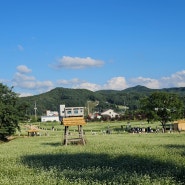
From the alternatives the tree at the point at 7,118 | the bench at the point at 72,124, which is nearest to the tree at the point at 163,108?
the tree at the point at 7,118

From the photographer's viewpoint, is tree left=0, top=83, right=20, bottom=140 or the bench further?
tree left=0, top=83, right=20, bottom=140

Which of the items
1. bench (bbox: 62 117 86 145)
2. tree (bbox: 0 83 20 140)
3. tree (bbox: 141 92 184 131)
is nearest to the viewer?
bench (bbox: 62 117 86 145)

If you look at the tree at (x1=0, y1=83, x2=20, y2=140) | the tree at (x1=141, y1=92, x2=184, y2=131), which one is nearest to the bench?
the tree at (x1=0, y1=83, x2=20, y2=140)

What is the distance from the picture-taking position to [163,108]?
292 feet

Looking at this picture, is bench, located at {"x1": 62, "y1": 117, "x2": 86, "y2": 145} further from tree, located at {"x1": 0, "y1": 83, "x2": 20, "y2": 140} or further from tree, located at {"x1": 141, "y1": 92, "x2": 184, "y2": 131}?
tree, located at {"x1": 141, "y1": 92, "x2": 184, "y2": 131}

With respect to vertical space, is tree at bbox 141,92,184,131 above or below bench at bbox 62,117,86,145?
above

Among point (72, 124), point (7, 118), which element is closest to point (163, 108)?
point (7, 118)

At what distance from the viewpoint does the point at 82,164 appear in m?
21.2

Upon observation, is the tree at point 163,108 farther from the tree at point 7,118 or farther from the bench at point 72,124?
the bench at point 72,124

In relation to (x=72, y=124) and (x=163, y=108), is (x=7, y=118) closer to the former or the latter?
(x=72, y=124)

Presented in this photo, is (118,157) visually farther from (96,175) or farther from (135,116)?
(135,116)

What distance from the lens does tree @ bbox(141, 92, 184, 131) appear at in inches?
3494

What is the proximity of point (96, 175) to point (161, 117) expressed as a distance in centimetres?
7426

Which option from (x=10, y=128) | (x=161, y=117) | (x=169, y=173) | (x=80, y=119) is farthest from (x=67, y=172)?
(x=161, y=117)
